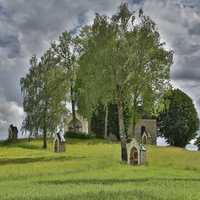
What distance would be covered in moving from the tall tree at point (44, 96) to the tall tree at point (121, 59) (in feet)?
44.9

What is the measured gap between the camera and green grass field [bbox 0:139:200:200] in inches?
527

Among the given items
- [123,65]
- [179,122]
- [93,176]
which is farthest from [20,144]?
[179,122]

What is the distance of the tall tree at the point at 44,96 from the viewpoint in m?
49.1

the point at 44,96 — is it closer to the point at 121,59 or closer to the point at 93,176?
the point at 121,59

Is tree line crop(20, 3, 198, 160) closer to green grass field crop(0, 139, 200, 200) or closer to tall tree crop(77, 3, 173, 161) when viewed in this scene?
tall tree crop(77, 3, 173, 161)

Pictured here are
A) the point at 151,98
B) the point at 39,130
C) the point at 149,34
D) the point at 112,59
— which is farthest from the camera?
the point at 39,130

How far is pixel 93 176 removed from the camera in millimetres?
22031

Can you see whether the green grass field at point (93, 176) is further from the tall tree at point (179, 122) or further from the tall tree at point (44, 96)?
the tall tree at point (179, 122)

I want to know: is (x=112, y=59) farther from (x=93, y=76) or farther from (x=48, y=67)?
(x=48, y=67)

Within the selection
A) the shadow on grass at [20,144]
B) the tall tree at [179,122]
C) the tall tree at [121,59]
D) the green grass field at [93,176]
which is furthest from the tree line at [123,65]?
the tall tree at [179,122]

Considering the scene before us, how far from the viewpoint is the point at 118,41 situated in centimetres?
3512

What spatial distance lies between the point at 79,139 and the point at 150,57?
78.1 feet

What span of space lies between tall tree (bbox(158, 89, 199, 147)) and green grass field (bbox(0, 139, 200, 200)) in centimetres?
2313

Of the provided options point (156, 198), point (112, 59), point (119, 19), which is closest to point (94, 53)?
point (112, 59)
